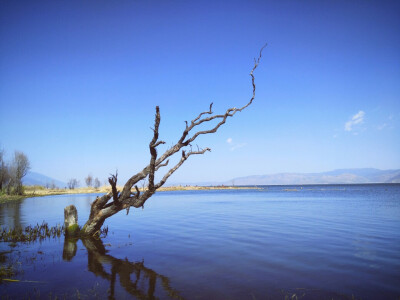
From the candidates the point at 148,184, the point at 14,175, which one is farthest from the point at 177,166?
the point at 14,175

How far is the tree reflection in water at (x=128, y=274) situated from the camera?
759cm

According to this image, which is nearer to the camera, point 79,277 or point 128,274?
point 79,277

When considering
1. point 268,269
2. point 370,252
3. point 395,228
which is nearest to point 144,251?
point 268,269

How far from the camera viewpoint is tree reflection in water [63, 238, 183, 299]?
7590 millimetres

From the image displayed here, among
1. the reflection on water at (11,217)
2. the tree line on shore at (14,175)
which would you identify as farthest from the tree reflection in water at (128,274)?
the tree line on shore at (14,175)

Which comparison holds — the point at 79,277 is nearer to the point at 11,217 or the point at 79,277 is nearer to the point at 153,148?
the point at 153,148

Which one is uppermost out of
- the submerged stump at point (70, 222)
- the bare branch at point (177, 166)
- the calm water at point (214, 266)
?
the bare branch at point (177, 166)

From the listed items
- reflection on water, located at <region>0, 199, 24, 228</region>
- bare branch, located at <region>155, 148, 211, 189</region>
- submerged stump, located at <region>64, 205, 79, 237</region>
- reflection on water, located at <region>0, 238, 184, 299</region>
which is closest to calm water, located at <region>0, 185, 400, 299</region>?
reflection on water, located at <region>0, 238, 184, 299</region>

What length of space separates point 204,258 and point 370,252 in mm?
8188

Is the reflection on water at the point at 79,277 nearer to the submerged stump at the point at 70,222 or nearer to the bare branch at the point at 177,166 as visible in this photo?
the submerged stump at the point at 70,222

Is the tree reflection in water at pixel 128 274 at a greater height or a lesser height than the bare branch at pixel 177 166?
lesser

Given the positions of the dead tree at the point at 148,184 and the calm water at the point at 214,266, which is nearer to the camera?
the calm water at the point at 214,266

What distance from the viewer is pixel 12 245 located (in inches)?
547

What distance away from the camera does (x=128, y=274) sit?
910 centimetres
